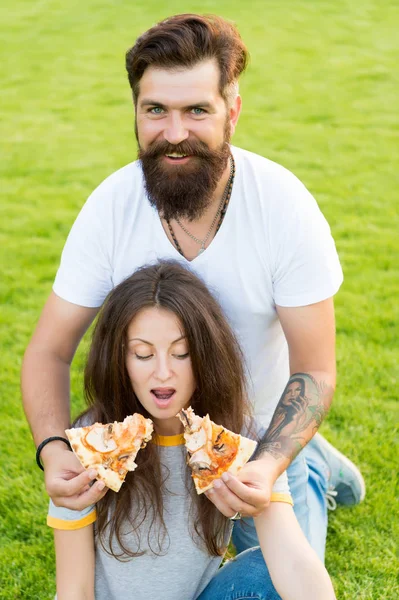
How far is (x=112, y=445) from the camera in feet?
9.53

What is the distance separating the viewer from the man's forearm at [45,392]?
339 cm

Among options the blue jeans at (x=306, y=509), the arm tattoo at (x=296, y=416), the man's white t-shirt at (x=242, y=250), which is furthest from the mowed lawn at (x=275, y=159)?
the arm tattoo at (x=296, y=416)

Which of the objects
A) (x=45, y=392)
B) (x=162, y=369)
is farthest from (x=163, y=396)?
(x=45, y=392)

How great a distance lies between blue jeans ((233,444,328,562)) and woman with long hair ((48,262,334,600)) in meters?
0.41

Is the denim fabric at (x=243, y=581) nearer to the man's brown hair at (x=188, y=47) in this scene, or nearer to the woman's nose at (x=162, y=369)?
the woman's nose at (x=162, y=369)

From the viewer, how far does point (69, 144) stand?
888 cm

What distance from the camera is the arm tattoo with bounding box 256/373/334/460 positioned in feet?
10.5

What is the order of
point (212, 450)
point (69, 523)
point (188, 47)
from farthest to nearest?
1. point (188, 47)
2. point (69, 523)
3. point (212, 450)

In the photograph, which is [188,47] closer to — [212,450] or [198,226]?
[198,226]

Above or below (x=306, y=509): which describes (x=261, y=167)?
above

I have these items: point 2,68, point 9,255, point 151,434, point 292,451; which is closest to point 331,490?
point 292,451

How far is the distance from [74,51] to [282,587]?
10.4 metres

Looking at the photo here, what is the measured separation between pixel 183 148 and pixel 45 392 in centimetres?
119

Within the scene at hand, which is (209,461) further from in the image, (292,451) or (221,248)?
(221,248)
